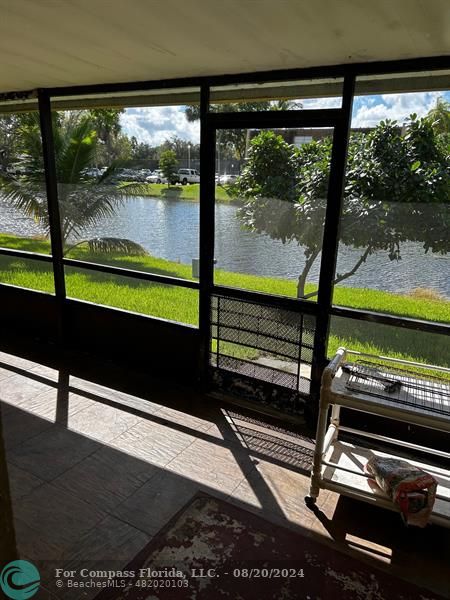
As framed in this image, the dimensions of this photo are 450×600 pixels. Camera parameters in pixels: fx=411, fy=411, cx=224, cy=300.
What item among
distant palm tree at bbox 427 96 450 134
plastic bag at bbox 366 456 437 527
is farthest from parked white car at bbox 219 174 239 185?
plastic bag at bbox 366 456 437 527

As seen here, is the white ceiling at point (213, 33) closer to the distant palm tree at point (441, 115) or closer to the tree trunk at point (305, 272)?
the distant palm tree at point (441, 115)

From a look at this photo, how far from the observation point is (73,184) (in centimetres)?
399

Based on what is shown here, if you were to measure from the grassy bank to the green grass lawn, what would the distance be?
22.1 inches

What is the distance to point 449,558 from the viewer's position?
208 cm

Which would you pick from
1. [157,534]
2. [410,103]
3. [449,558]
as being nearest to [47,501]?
[157,534]

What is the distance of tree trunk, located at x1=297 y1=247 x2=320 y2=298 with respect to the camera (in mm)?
2950

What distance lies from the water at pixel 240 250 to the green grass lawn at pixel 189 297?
0.26 feet

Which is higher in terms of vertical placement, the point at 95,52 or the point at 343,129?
the point at 95,52

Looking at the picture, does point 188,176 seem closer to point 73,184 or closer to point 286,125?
point 286,125

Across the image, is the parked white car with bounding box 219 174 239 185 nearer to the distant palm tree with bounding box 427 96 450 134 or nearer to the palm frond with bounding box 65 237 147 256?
the palm frond with bounding box 65 237 147 256

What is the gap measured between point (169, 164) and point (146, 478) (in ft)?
7.83

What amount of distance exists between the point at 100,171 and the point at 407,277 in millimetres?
2820

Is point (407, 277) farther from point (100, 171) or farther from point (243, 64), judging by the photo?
point (100, 171)

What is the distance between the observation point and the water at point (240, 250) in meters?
2.66
